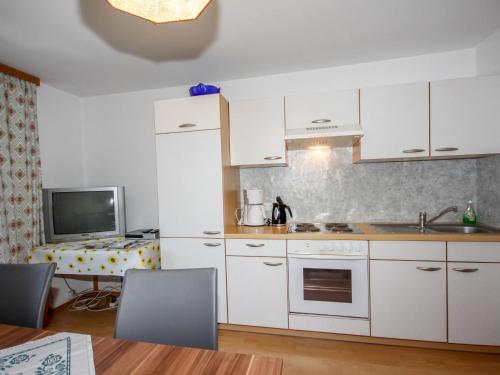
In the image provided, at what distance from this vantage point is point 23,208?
238 cm

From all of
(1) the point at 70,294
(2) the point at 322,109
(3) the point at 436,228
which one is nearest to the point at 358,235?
(3) the point at 436,228

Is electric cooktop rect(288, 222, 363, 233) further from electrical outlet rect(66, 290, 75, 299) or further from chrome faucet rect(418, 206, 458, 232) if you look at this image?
electrical outlet rect(66, 290, 75, 299)

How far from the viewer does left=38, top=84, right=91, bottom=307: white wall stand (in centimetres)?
265

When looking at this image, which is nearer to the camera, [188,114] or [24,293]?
[24,293]

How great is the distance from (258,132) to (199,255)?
1.21 metres

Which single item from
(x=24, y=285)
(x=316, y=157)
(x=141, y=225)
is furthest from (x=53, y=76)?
(x=316, y=157)

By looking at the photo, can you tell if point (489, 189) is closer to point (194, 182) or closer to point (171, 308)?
point (194, 182)

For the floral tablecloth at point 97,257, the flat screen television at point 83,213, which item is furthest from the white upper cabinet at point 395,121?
the flat screen television at point 83,213

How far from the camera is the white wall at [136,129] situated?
8.43 ft

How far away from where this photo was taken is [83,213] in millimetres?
2590

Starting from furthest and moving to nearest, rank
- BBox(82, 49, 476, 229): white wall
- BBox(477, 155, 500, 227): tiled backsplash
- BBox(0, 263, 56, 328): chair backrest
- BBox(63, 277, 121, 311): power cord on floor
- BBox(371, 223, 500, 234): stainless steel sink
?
BBox(63, 277, 121, 311): power cord on floor
BBox(82, 49, 476, 229): white wall
BBox(371, 223, 500, 234): stainless steel sink
BBox(477, 155, 500, 227): tiled backsplash
BBox(0, 263, 56, 328): chair backrest

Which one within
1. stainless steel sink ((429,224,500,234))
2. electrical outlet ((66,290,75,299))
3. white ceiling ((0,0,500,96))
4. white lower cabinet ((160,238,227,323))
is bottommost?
electrical outlet ((66,290,75,299))

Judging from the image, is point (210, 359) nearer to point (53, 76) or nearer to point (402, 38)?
point (402, 38)

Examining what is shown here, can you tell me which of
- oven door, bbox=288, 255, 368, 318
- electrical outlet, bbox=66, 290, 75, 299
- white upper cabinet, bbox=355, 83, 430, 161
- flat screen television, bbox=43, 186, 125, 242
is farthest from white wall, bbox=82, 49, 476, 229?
oven door, bbox=288, 255, 368, 318
